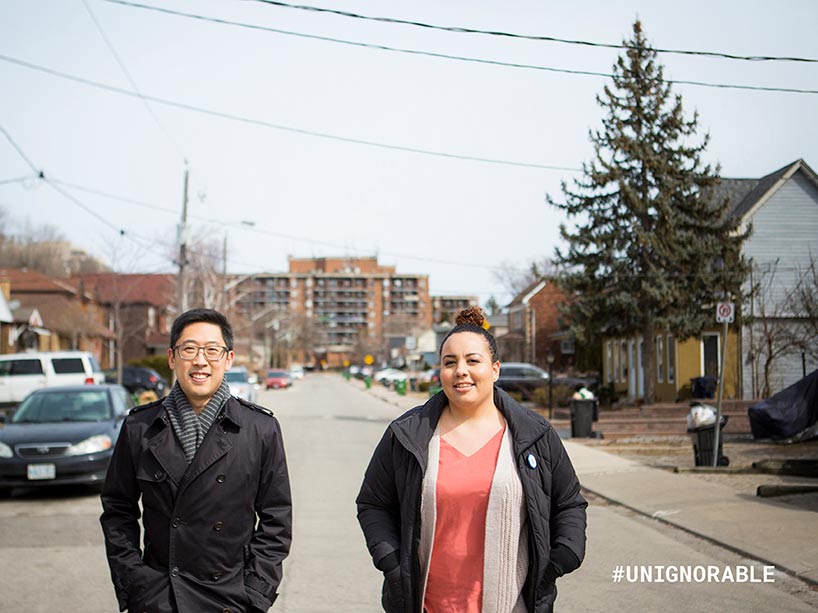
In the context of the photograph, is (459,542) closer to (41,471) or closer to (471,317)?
(471,317)

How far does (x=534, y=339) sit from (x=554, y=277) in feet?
104

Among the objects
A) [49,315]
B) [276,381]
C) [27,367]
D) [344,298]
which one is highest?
[344,298]

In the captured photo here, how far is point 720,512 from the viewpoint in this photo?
1121 cm

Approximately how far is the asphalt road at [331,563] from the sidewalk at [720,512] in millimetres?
214

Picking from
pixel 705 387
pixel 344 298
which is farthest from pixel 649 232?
pixel 344 298

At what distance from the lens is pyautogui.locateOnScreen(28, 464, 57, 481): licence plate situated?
12.5m

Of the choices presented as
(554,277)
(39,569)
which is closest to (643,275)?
(554,277)

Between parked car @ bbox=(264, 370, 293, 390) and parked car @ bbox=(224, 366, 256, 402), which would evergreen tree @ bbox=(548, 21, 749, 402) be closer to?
parked car @ bbox=(224, 366, 256, 402)

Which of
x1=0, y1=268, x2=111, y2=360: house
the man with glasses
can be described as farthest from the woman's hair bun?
x1=0, y1=268, x2=111, y2=360: house

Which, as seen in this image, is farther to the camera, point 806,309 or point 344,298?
point 344,298

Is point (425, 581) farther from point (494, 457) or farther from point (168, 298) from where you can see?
point (168, 298)

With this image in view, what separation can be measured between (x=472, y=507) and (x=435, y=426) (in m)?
0.39

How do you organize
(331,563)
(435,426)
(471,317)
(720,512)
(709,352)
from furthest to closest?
(709,352) < (720,512) < (331,563) < (471,317) < (435,426)

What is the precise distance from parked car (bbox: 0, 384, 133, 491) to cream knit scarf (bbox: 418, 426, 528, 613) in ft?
33.5
